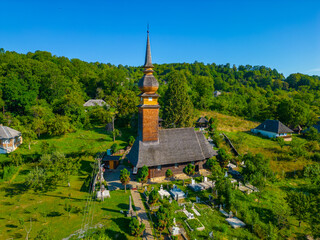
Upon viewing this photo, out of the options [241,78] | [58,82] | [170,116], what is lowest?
[170,116]

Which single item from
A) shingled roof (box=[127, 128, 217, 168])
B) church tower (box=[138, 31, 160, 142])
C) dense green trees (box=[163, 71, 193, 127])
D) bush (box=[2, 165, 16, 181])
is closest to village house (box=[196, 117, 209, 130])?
dense green trees (box=[163, 71, 193, 127])

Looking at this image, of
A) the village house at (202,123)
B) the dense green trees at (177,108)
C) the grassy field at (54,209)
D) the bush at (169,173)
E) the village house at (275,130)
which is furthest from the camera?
the village house at (202,123)

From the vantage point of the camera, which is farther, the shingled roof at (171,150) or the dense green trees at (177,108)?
the dense green trees at (177,108)

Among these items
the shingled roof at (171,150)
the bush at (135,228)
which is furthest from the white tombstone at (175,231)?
the shingled roof at (171,150)

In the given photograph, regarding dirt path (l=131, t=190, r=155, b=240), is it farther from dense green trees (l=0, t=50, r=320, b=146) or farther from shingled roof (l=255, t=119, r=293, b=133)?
shingled roof (l=255, t=119, r=293, b=133)

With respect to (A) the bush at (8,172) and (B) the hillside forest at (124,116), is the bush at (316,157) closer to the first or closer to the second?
(B) the hillside forest at (124,116)

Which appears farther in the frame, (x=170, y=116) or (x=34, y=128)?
(x=170, y=116)

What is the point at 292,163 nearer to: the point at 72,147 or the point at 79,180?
the point at 79,180

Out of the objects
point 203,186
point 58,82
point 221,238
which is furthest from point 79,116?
point 221,238
